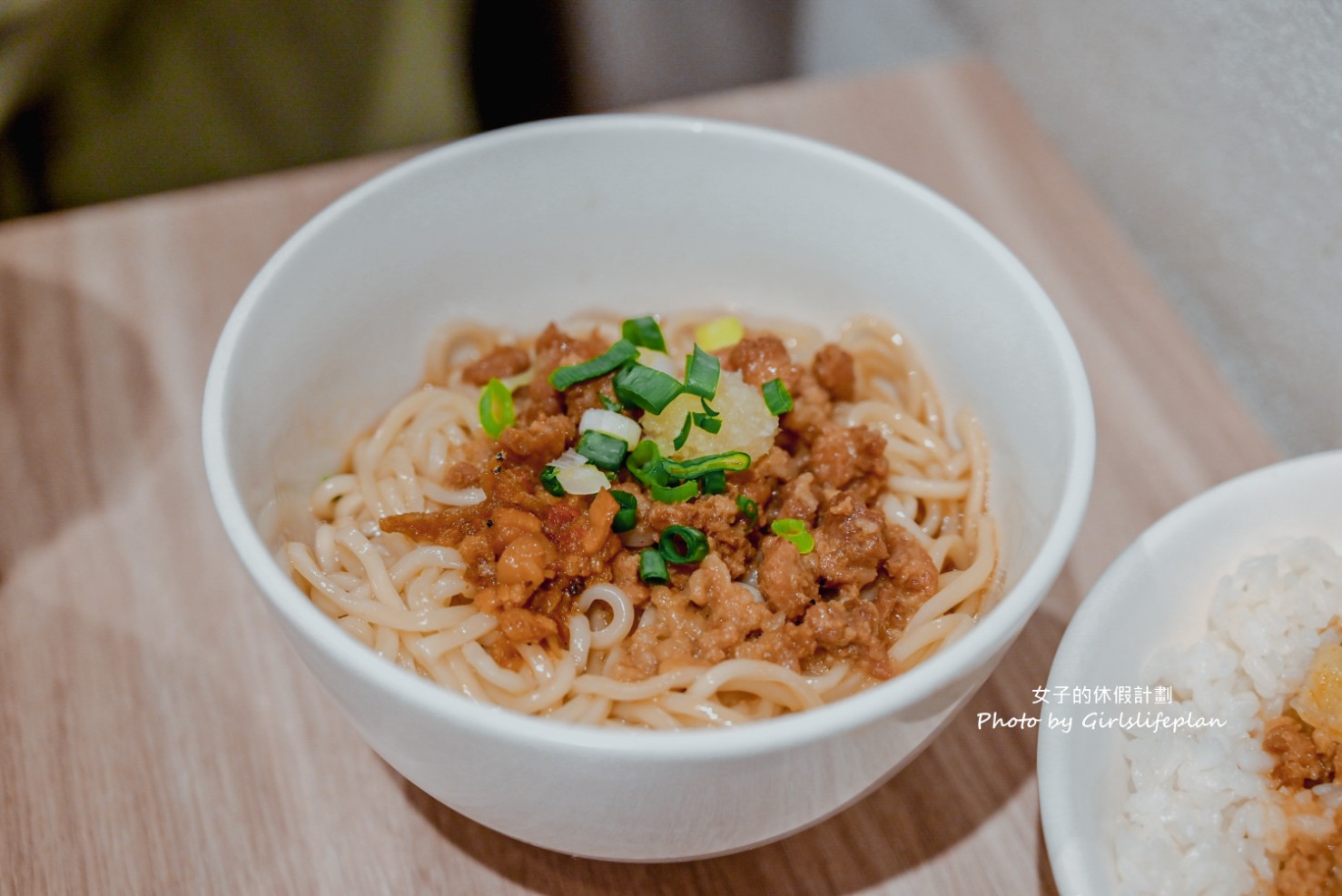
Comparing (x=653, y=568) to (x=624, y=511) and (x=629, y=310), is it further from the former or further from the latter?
(x=629, y=310)

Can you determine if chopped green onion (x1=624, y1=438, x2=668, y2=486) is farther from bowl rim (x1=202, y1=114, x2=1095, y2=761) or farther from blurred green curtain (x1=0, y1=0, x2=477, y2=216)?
blurred green curtain (x1=0, y1=0, x2=477, y2=216)

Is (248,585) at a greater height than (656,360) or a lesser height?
lesser

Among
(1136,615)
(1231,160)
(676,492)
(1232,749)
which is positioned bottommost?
(1232,749)

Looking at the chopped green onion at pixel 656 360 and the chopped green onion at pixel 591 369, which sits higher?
the chopped green onion at pixel 591 369

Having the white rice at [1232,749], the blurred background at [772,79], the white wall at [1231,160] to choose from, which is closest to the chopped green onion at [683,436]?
the white rice at [1232,749]

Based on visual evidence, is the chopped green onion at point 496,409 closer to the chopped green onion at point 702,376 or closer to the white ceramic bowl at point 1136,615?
the chopped green onion at point 702,376

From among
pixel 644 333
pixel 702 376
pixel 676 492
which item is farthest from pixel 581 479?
pixel 644 333

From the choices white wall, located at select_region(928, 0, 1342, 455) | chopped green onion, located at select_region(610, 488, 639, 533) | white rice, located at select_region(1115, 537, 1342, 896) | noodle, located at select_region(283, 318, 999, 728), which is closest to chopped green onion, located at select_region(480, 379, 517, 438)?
noodle, located at select_region(283, 318, 999, 728)
